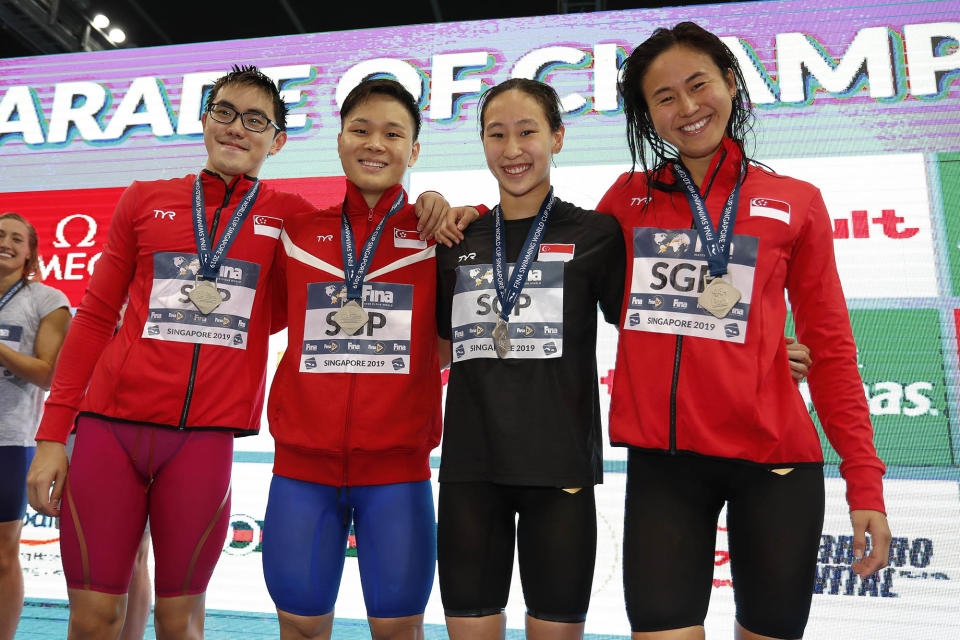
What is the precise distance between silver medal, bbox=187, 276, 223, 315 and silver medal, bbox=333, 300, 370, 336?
1.06 feet

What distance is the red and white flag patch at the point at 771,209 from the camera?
1.45 meters

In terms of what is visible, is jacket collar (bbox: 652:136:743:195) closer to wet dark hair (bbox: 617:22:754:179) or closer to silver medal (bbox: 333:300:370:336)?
wet dark hair (bbox: 617:22:754:179)

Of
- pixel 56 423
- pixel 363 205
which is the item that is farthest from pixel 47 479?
pixel 363 205

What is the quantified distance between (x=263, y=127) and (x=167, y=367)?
0.73m

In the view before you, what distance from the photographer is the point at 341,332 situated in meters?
1.68

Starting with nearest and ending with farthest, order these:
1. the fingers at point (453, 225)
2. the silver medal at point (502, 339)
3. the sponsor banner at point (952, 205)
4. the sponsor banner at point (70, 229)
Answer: the silver medal at point (502, 339) → the fingers at point (453, 225) → the sponsor banner at point (952, 205) → the sponsor banner at point (70, 229)

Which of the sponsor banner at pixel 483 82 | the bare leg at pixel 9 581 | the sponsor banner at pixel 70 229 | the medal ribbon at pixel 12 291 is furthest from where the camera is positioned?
the sponsor banner at pixel 70 229

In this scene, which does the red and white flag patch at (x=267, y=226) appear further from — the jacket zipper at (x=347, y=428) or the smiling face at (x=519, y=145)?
the smiling face at (x=519, y=145)

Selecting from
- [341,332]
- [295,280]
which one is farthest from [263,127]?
[341,332]

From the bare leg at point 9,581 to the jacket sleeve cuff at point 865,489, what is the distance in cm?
269

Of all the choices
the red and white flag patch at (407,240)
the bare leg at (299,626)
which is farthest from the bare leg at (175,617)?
the red and white flag patch at (407,240)

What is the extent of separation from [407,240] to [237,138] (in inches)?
23.3

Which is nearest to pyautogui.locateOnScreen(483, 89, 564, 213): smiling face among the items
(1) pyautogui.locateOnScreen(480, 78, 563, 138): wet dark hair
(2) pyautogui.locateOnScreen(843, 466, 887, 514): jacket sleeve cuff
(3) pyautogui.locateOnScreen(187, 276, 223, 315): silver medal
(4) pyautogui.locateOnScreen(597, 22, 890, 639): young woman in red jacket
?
(1) pyautogui.locateOnScreen(480, 78, 563, 138): wet dark hair

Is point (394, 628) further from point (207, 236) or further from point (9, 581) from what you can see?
point (9, 581)
